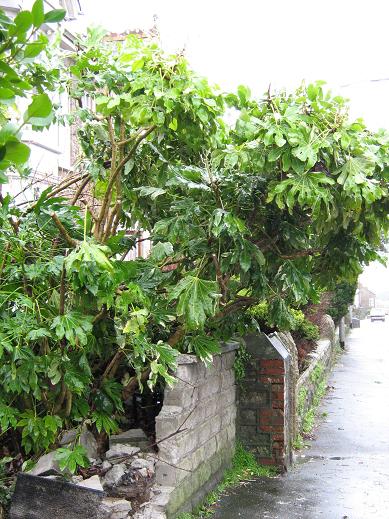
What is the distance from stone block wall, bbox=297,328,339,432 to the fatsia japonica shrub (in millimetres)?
4456

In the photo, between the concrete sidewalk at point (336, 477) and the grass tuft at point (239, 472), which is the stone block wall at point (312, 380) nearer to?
the concrete sidewalk at point (336, 477)

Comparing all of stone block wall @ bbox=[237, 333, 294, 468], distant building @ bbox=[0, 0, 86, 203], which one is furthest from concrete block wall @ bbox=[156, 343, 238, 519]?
distant building @ bbox=[0, 0, 86, 203]

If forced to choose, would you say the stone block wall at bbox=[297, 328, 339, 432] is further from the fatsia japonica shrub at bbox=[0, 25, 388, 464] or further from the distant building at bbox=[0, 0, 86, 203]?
the distant building at bbox=[0, 0, 86, 203]

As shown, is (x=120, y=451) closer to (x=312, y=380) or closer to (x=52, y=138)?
(x=312, y=380)

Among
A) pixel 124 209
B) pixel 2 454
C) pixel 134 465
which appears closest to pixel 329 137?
pixel 124 209

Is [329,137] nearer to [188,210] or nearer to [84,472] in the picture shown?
[188,210]

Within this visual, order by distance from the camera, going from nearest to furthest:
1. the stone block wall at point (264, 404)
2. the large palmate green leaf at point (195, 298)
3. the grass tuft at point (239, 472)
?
the large palmate green leaf at point (195, 298), the grass tuft at point (239, 472), the stone block wall at point (264, 404)

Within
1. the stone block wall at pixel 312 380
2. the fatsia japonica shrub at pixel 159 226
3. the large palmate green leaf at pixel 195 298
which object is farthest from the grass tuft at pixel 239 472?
the large palmate green leaf at pixel 195 298

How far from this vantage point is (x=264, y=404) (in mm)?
7523

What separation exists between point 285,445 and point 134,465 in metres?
3.28

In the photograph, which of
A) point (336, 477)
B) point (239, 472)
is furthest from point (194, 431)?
point (336, 477)

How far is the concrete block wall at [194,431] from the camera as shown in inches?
197

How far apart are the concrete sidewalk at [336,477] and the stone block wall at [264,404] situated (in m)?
0.37

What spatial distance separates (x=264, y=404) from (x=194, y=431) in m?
2.05
